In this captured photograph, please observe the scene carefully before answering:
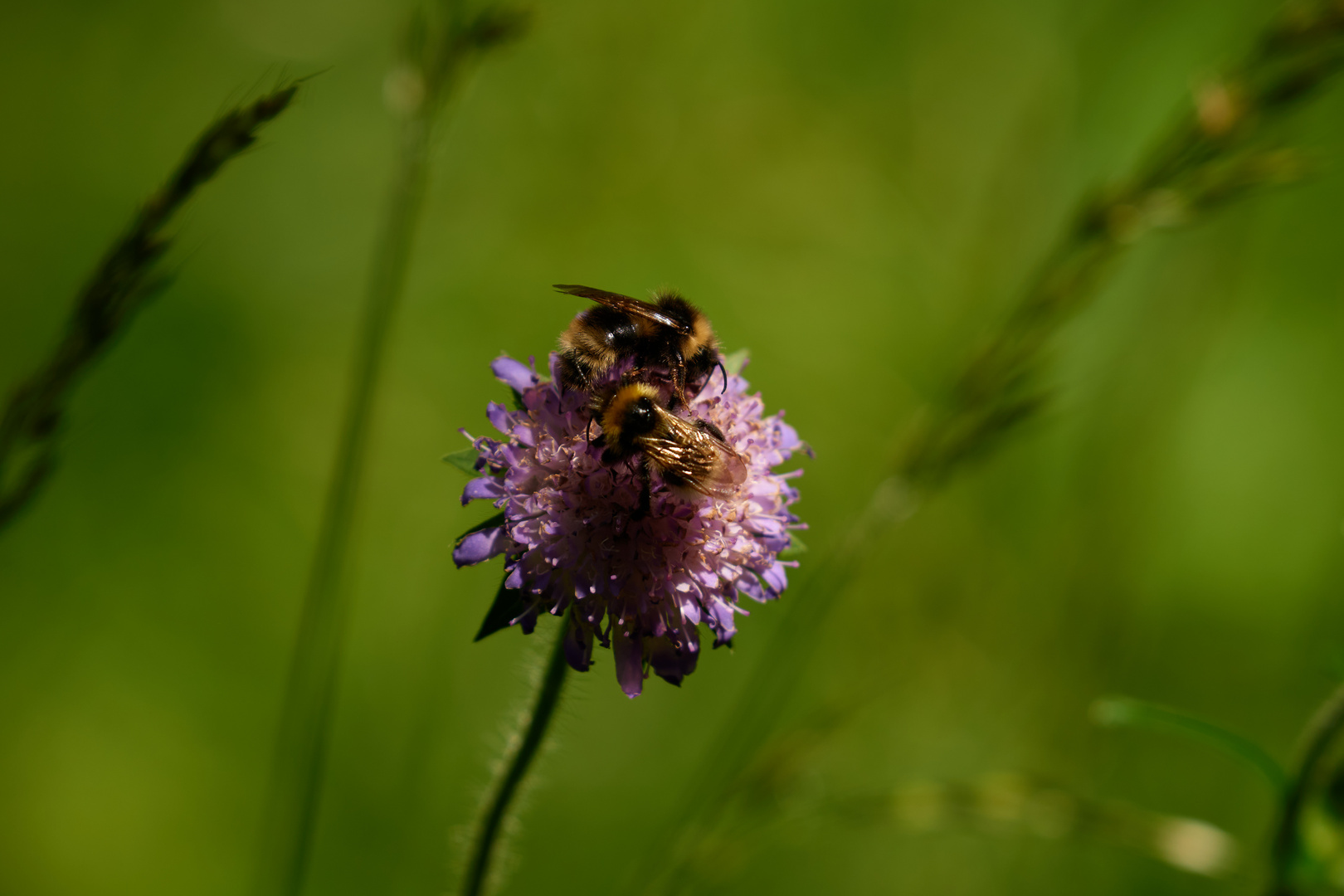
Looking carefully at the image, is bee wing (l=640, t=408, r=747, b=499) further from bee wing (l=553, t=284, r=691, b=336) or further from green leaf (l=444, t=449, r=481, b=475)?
green leaf (l=444, t=449, r=481, b=475)

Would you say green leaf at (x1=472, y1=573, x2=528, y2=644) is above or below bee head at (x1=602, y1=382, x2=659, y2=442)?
below

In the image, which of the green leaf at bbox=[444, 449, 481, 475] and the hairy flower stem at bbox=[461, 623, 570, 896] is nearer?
the hairy flower stem at bbox=[461, 623, 570, 896]

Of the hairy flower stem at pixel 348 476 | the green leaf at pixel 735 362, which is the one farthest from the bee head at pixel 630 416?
the hairy flower stem at pixel 348 476

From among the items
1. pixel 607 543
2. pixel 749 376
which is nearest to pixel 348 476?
pixel 607 543

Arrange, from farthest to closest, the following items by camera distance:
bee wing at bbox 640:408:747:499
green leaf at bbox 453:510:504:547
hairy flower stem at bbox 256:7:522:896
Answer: hairy flower stem at bbox 256:7:522:896 → green leaf at bbox 453:510:504:547 → bee wing at bbox 640:408:747:499

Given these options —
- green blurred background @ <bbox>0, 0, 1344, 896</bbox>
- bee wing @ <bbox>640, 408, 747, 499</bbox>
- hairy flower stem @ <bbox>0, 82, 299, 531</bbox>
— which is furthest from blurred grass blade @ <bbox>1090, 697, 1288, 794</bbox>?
hairy flower stem @ <bbox>0, 82, 299, 531</bbox>

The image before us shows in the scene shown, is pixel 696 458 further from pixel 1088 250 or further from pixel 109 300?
pixel 1088 250

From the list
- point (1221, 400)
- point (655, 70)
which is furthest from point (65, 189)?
point (1221, 400)
